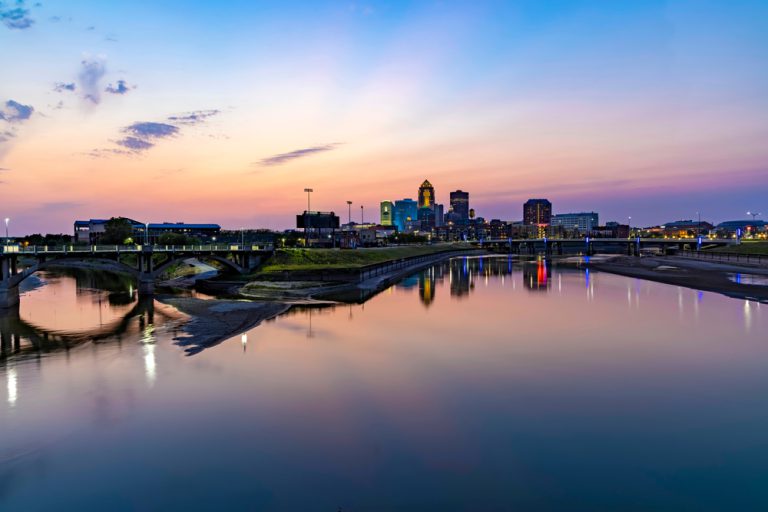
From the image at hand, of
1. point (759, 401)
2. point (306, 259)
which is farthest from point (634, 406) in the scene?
point (306, 259)

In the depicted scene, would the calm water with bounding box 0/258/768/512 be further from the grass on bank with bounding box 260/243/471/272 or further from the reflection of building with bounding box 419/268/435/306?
the grass on bank with bounding box 260/243/471/272

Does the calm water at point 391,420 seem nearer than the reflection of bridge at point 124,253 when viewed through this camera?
Yes

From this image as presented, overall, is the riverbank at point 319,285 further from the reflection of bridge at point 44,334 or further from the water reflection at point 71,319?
the reflection of bridge at point 44,334

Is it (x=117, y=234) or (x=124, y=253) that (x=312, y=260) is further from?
(x=117, y=234)

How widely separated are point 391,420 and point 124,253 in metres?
63.4

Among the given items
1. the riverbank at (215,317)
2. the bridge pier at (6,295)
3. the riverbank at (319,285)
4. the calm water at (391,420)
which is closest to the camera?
the calm water at (391,420)

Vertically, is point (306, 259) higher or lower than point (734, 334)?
higher

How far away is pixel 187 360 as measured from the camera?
3020 centimetres

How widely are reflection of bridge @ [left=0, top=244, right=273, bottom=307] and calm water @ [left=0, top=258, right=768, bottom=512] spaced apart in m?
17.7

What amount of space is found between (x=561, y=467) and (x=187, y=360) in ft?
79.4

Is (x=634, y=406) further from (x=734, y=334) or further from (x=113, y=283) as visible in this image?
(x=113, y=283)

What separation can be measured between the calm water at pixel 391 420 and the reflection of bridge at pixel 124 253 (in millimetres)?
17664

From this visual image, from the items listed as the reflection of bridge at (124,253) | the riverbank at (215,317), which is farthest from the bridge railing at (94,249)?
the riverbank at (215,317)

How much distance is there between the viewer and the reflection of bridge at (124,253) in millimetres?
52812
